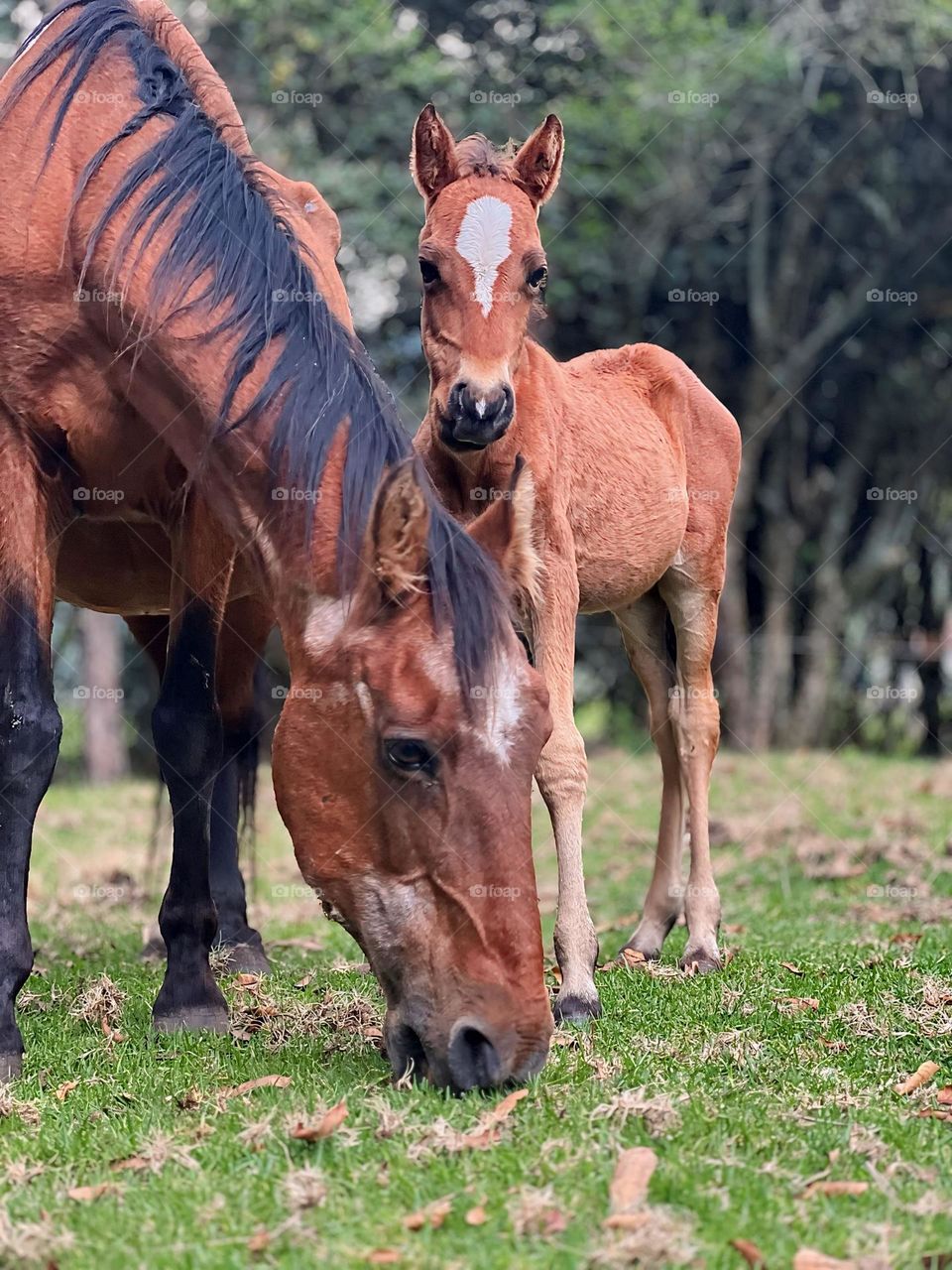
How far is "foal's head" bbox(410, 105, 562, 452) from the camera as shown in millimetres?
4562

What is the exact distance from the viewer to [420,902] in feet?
11.0

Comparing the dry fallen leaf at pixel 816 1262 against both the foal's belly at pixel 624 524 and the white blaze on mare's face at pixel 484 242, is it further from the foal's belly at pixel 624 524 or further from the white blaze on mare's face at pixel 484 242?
the white blaze on mare's face at pixel 484 242

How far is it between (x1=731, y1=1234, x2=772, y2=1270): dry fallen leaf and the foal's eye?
4.17 ft

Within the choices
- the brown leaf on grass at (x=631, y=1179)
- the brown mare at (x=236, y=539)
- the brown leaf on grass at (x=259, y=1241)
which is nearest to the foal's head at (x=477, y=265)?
the brown mare at (x=236, y=539)

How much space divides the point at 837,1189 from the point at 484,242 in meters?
3.27

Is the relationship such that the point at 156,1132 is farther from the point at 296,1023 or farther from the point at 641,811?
the point at 641,811

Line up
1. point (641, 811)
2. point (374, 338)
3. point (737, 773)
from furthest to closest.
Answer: point (374, 338) < point (737, 773) < point (641, 811)

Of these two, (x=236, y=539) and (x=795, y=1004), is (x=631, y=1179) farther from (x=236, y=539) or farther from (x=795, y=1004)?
(x=236, y=539)

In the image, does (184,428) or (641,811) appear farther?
(641,811)

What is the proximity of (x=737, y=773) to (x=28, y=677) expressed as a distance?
911 centimetres

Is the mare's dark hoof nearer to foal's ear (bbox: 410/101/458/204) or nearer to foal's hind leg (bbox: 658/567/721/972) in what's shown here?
foal's hind leg (bbox: 658/567/721/972)

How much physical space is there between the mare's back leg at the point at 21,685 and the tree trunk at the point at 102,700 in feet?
33.6

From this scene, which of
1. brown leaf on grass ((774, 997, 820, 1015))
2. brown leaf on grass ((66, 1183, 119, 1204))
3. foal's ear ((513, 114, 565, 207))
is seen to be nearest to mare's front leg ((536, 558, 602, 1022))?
brown leaf on grass ((774, 997, 820, 1015))

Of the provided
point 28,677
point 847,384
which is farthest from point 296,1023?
point 847,384
